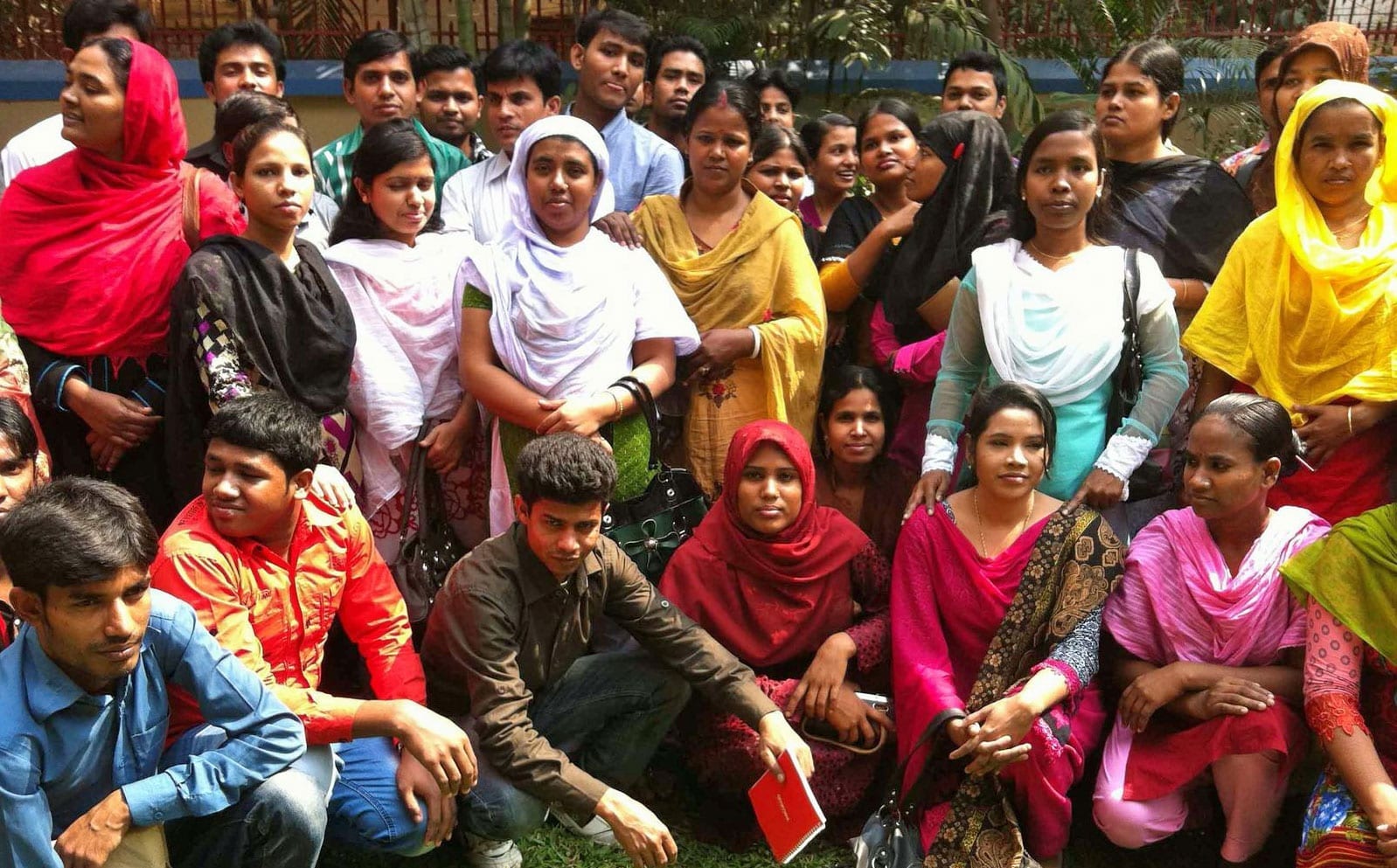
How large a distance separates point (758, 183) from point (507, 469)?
Result: 164 cm

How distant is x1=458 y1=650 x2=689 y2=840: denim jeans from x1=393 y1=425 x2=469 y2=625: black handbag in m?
0.54

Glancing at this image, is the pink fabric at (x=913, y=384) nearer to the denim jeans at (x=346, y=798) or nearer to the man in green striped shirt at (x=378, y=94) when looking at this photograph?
the man in green striped shirt at (x=378, y=94)

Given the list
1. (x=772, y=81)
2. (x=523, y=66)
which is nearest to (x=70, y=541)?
(x=523, y=66)

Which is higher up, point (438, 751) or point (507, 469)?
point (507, 469)

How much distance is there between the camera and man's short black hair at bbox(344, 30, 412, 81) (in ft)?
16.6

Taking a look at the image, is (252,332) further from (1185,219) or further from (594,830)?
(1185,219)

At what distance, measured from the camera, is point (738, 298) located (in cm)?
445

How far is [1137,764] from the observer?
366 centimetres

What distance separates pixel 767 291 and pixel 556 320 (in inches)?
29.5

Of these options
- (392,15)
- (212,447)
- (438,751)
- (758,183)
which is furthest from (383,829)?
(392,15)

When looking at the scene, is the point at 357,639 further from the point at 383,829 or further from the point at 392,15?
the point at 392,15

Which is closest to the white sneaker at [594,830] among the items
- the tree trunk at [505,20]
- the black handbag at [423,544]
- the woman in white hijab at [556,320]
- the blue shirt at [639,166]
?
the black handbag at [423,544]

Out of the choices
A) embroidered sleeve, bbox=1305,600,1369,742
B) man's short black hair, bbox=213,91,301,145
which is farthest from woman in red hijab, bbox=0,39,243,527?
embroidered sleeve, bbox=1305,600,1369,742

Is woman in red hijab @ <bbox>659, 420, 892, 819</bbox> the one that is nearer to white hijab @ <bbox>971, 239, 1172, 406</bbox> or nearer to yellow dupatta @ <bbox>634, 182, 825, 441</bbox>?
yellow dupatta @ <bbox>634, 182, 825, 441</bbox>
